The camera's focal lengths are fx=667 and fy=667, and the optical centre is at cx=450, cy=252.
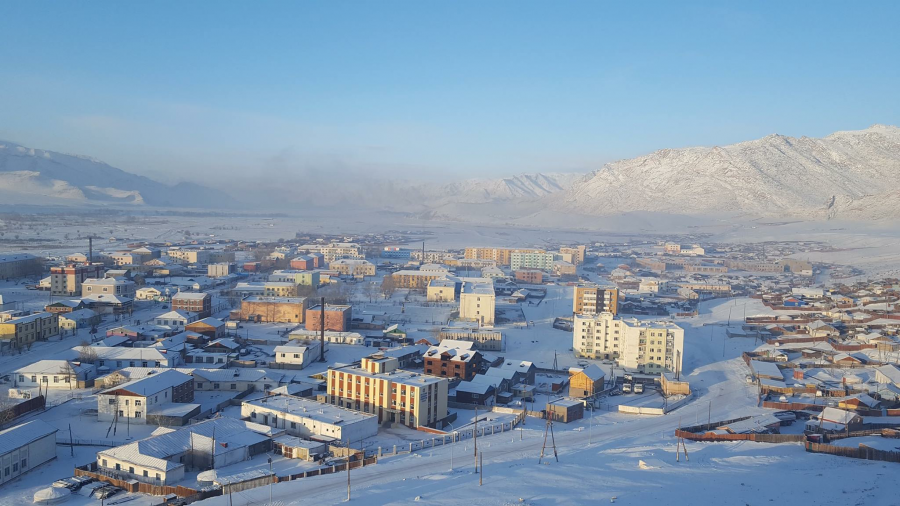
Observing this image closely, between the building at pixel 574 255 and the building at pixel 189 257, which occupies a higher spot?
the building at pixel 574 255

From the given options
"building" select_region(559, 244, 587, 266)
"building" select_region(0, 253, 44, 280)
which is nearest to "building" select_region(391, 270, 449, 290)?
"building" select_region(559, 244, 587, 266)

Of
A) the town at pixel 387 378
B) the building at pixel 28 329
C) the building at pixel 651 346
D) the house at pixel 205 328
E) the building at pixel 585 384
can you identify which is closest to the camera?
the town at pixel 387 378

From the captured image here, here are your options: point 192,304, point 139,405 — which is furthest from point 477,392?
point 192,304

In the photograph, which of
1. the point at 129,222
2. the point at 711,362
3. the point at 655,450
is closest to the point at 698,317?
the point at 711,362

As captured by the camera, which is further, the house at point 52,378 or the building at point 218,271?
the building at point 218,271

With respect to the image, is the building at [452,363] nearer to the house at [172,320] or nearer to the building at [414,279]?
the house at [172,320]

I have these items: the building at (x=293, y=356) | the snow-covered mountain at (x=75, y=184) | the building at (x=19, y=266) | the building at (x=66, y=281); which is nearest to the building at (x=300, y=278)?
the building at (x=66, y=281)
